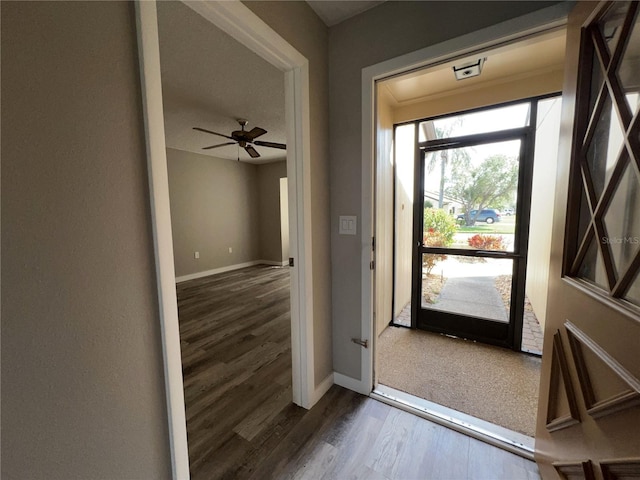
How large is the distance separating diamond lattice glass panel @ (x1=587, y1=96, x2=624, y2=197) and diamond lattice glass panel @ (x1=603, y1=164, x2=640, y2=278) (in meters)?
0.08

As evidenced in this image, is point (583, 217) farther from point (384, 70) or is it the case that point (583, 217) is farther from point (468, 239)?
point (468, 239)

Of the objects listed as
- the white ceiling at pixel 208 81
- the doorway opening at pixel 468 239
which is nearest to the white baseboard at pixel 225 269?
the white ceiling at pixel 208 81

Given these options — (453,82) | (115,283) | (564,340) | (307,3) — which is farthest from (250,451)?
(453,82)

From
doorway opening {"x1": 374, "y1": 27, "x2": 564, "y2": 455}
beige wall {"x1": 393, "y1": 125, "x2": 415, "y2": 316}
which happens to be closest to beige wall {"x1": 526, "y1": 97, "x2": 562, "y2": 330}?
doorway opening {"x1": 374, "y1": 27, "x2": 564, "y2": 455}

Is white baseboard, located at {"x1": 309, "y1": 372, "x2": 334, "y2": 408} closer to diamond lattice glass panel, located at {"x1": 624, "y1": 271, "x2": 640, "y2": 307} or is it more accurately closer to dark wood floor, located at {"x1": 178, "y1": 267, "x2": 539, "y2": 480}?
dark wood floor, located at {"x1": 178, "y1": 267, "x2": 539, "y2": 480}

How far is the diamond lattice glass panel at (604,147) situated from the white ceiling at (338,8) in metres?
1.29

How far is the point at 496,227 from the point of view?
2324 mm

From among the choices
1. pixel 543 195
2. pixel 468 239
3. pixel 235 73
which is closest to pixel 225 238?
pixel 235 73

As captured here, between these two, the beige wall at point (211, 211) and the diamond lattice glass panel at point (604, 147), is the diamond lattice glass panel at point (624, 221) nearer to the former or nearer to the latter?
the diamond lattice glass panel at point (604, 147)

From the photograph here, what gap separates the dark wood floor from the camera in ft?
4.16

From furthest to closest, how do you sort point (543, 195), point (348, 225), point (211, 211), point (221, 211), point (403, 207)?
Result: point (221, 211) < point (211, 211) < point (403, 207) < point (543, 195) < point (348, 225)

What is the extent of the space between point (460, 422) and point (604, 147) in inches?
61.6

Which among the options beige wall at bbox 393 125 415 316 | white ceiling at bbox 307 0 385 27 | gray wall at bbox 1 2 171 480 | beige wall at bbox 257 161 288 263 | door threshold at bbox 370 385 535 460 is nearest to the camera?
gray wall at bbox 1 2 171 480

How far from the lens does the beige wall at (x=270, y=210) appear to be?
625 centimetres
